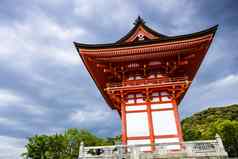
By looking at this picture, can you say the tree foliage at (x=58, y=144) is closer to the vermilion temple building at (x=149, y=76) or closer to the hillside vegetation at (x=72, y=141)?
the hillside vegetation at (x=72, y=141)

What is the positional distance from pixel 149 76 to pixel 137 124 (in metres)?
4.07

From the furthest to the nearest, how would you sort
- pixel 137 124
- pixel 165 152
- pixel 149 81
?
pixel 149 81, pixel 137 124, pixel 165 152

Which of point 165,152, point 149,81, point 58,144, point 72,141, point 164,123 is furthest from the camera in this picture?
point 72,141

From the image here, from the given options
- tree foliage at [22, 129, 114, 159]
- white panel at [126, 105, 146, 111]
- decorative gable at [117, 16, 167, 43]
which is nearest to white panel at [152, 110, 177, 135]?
white panel at [126, 105, 146, 111]

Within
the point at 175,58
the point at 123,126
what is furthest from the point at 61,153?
Result: the point at 175,58

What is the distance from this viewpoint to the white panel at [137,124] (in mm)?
14953

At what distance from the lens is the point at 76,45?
628 inches

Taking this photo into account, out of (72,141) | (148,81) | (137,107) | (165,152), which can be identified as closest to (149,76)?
(148,81)

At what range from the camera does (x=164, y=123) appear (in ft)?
49.1

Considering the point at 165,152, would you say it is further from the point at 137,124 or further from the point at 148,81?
the point at 148,81

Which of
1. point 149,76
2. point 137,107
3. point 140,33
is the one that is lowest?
point 137,107

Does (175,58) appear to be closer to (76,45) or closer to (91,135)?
(76,45)

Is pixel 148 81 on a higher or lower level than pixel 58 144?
higher

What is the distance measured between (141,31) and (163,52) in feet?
14.2
